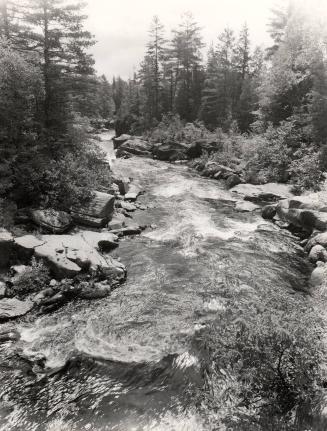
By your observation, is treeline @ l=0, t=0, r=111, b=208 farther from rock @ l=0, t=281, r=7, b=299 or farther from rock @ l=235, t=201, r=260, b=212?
rock @ l=235, t=201, r=260, b=212

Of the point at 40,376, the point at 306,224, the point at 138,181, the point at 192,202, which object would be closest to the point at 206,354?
Result: the point at 40,376

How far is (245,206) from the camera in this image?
18.9 metres

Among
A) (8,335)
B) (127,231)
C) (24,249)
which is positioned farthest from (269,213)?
(8,335)

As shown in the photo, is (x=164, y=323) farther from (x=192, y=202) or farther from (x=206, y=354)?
(x=192, y=202)

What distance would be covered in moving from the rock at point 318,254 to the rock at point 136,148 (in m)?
27.8

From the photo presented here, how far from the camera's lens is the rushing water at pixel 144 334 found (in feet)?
20.4

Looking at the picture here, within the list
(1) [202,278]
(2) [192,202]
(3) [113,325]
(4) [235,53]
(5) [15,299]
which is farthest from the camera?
(4) [235,53]

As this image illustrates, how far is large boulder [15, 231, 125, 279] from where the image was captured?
10.8 m

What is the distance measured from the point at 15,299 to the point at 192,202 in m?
12.1

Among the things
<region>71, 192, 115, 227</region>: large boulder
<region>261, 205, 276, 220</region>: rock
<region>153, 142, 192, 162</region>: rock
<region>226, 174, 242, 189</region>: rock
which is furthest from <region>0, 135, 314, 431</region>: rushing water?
<region>153, 142, 192, 162</region>: rock

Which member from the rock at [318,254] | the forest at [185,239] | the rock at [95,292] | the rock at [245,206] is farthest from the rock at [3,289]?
the rock at [245,206]

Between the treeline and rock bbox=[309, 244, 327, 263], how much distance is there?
1009 cm

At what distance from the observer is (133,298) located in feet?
32.6

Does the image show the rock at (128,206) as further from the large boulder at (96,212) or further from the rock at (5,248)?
the rock at (5,248)
